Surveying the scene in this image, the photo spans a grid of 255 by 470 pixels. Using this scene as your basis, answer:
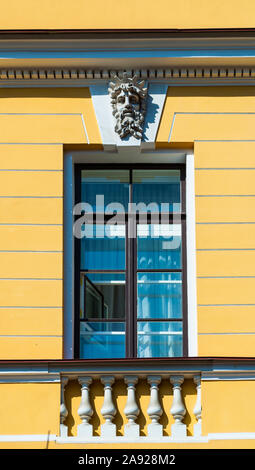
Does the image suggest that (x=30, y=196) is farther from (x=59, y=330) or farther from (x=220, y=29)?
(x=220, y=29)

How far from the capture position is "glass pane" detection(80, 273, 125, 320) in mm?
13820

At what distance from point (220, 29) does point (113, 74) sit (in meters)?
1.28

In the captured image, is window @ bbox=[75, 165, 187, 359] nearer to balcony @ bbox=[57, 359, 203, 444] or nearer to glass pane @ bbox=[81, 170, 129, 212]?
glass pane @ bbox=[81, 170, 129, 212]

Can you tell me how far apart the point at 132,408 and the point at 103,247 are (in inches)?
82.1

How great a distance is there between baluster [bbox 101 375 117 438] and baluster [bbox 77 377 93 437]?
132 mm

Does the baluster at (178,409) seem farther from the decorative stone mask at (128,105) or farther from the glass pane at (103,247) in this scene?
the decorative stone mask at (128,105)

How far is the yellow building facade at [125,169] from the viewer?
12.9 m

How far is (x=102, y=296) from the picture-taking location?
45.6 feet

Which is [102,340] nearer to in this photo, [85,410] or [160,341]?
[160,341]

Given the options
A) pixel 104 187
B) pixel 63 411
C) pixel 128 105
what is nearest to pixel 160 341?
pixel 63 411

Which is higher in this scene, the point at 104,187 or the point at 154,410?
the point at 104,187

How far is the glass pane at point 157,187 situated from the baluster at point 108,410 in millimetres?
2325

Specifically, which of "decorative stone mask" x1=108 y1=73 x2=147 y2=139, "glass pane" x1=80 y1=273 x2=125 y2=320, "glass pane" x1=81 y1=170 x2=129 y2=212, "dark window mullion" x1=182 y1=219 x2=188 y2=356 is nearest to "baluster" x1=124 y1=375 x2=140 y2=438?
"dark window mullion" x1=182 y1=219 x2=188 y2=356

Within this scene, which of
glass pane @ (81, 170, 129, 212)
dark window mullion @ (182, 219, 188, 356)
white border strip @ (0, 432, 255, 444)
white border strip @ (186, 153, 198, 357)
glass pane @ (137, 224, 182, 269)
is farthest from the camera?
glass pane @ (81, 170, 129, 212)
